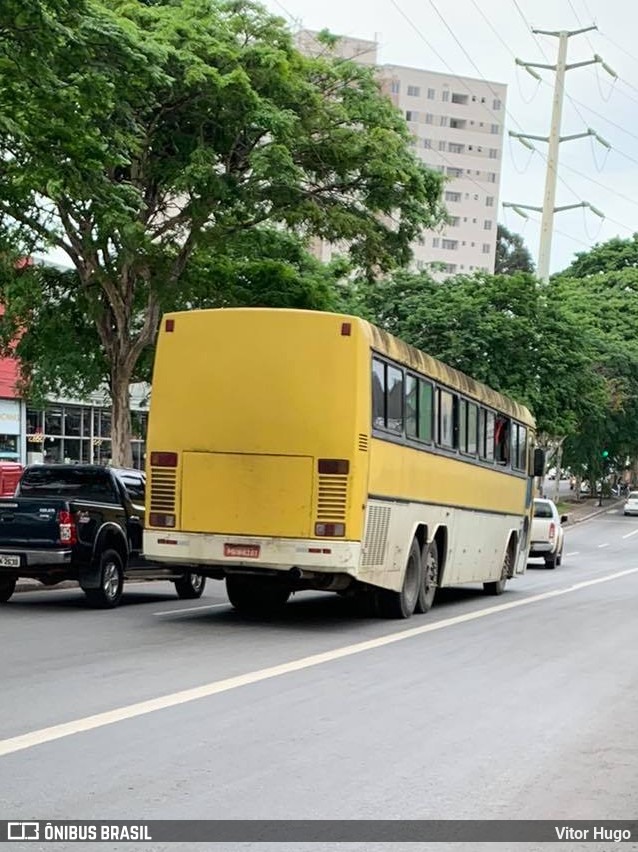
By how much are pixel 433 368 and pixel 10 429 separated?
107 ft

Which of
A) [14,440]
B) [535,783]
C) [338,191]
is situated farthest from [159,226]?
[14,440]

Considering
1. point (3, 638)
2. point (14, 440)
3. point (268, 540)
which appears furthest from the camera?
point (14, 440)

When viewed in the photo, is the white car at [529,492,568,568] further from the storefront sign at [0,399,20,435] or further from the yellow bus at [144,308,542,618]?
the storefront sign at [0,399,20,435]

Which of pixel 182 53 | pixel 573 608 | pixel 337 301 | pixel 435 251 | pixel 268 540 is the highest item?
pixel 435 251

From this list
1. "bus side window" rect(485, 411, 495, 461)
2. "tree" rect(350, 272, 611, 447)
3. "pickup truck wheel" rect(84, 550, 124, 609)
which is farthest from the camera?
"tree" rect(350, 272, 611, 447)

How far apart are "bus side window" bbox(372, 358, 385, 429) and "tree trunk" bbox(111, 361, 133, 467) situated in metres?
12.6

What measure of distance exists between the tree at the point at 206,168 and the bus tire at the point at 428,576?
6930 mm

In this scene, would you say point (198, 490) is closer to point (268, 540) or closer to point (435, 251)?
point (268, 540)

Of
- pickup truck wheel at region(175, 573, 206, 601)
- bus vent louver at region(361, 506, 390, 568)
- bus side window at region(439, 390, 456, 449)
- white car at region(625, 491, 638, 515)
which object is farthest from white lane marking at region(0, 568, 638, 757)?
white car at region(625, 491, 638, 515)

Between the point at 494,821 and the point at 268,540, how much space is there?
336 inches

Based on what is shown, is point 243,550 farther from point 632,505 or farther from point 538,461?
point 632,505

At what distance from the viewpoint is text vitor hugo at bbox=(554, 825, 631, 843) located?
6.22 metres

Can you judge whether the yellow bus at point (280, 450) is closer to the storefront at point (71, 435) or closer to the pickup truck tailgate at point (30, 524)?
the pickup truck tailgate at point (30, 524)

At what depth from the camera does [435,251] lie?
139m
